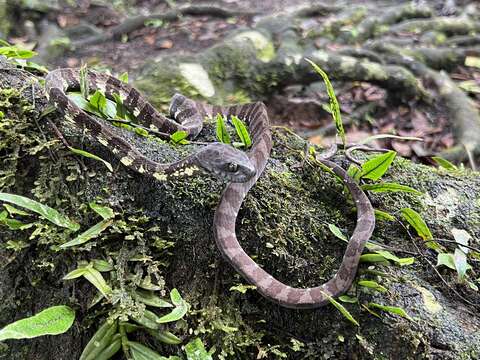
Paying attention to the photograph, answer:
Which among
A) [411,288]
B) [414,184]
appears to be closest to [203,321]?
[411,288]

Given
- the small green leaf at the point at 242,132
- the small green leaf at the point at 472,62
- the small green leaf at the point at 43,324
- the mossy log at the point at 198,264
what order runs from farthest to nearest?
the small green leaf at the point at 472,62 → the small green leaf at the point at 242,132 → the mossy log at the point at 198,264 → the small green leaf at the point at 43,324

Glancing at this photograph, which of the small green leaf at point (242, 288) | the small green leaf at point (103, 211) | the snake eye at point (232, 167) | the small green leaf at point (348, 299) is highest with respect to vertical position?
the snake eye at point (232, 167)

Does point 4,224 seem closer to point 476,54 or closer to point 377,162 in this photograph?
point 377,162

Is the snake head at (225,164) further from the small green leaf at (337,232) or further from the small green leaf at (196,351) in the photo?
the small green leaf at (196,351)

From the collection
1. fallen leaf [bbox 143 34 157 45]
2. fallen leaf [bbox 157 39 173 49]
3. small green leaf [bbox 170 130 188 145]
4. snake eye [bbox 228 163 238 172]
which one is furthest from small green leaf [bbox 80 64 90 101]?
fallen leaf [bbox 143 34 157 45]

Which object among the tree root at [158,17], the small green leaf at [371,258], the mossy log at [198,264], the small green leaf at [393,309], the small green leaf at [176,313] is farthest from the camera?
the tree root at [158,17]

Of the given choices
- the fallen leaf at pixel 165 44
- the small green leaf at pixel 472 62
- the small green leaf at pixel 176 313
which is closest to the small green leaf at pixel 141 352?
the small green leaf at pixel 176 313
